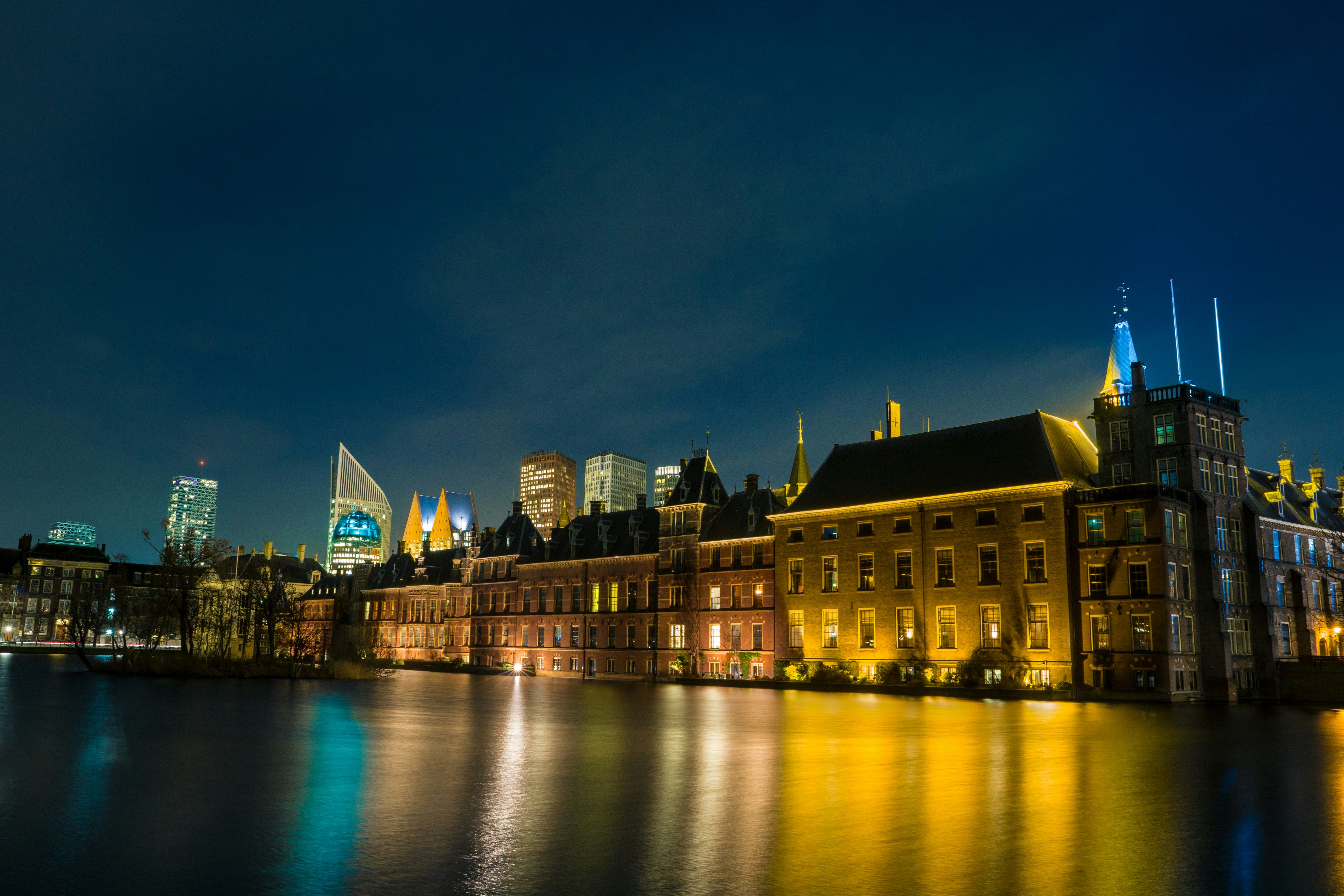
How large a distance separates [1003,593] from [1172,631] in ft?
29.6

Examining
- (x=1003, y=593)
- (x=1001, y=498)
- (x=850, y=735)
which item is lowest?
(x=850, y=735)

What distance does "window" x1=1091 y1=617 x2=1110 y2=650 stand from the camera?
5162 cm

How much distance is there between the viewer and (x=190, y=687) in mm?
42844

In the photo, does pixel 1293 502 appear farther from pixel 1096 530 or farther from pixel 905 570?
pixel 905 570

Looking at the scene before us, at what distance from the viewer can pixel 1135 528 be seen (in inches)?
2030

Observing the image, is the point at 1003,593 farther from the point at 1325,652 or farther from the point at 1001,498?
the point at 1325,652

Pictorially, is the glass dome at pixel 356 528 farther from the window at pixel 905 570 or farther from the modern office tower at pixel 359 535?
the window at pixel 905 570

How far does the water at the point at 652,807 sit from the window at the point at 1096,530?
24681mm

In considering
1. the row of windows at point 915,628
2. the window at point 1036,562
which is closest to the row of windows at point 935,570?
the window at point 1036,562

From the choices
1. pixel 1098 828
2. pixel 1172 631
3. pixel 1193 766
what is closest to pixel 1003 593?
pixel 1172 631

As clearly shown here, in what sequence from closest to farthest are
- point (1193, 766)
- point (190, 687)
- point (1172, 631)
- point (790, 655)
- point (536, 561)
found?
point (1193, 766) → point (190, 687) → point (1172, 631) → point (790, 655) → point (536, 561)

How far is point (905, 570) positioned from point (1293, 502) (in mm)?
25054

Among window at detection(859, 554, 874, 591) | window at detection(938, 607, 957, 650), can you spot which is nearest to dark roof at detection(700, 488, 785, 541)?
window at detection(859, 554, 874, 591)

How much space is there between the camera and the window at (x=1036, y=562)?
54.4m
